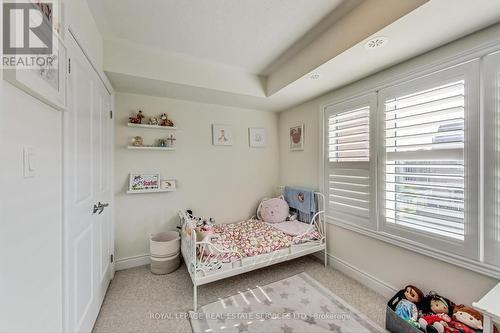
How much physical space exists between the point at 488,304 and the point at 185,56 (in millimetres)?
3093

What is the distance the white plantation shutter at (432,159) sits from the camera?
4.86ft

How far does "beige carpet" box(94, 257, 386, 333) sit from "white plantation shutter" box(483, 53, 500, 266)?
1.01 m

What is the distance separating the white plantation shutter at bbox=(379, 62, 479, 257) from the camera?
148cm

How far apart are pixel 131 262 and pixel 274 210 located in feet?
6.62

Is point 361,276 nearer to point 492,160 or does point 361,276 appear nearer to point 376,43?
point 492,160

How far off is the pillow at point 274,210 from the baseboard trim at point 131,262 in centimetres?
170

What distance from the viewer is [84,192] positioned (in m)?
1.49

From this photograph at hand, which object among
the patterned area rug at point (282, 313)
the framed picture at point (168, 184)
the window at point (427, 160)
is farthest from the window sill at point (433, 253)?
the framed picture at point (168, 184)

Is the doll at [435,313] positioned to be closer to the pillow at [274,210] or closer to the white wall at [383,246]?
the white wall at [383,246]

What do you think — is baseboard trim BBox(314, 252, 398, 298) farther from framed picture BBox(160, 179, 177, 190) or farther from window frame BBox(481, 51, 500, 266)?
framed picture BBox(160, 179, 177, 190)

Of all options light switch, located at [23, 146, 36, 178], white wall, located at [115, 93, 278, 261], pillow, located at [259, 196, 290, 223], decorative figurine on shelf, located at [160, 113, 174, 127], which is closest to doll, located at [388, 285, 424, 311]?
pillow, located at [259, 196, 290, 223]

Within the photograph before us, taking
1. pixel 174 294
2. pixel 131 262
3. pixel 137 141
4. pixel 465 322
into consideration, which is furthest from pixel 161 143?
pixel 465 322

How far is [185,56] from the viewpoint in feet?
7.47

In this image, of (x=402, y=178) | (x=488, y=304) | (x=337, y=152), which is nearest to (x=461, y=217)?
(x=402, y=178)
